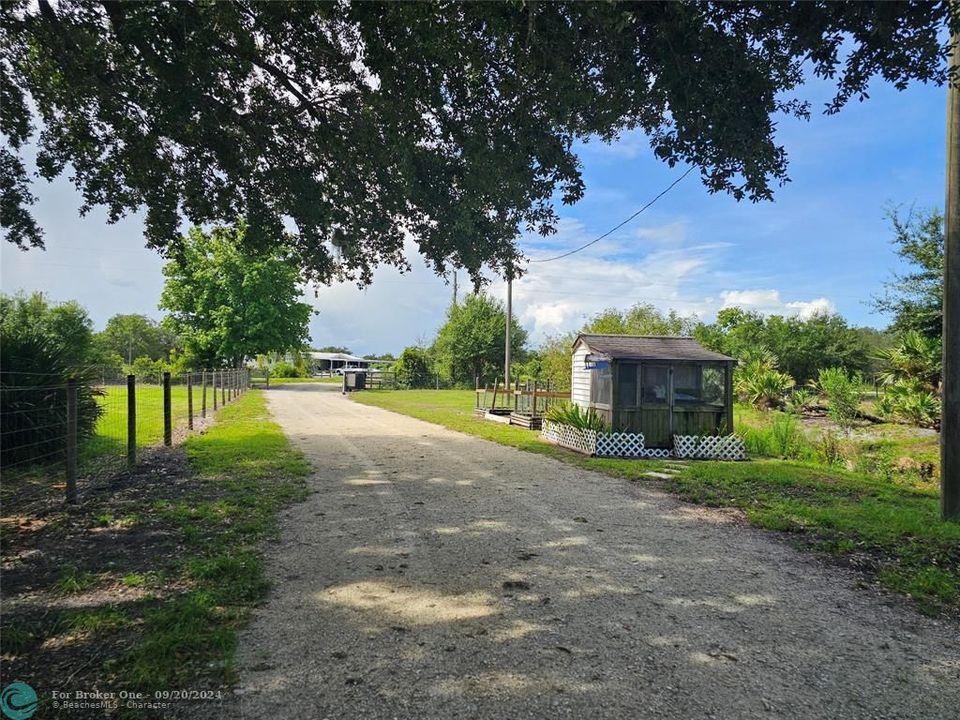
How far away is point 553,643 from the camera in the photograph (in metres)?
3.26

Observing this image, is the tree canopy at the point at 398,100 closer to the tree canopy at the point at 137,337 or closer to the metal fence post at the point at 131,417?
the metal fence post at the point at 131,417

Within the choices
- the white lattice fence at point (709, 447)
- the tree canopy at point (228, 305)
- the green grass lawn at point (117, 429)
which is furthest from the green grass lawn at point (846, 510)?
the tree canopy at point (228, 305)

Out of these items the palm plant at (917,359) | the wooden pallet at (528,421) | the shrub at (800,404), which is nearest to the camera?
Result: the wooden pallet at (528,421)

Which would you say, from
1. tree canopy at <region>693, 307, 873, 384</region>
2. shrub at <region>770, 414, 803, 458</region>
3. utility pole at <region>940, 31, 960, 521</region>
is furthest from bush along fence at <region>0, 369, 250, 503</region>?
tree canopy at <region>693, 307, 873, 384</region>

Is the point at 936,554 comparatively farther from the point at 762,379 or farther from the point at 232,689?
the point at 762,379

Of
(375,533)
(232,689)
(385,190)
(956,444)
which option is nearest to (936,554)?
(956,444)

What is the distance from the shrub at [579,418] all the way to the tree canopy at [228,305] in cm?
3329

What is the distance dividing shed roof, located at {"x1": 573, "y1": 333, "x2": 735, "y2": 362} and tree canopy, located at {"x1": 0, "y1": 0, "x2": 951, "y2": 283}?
18.2ft

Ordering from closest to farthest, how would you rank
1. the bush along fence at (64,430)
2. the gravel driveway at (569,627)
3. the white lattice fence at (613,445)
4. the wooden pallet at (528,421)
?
the gravel driveway at (569,627)
the bush along fence at (64,430)
the white lattice fence at (613,445)
the wooden pallet at (528,421)

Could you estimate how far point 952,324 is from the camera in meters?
6.36

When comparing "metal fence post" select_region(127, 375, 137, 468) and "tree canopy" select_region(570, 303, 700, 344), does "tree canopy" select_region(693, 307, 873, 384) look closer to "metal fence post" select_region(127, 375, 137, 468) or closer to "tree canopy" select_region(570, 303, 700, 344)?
"tree canopy" select_region(570, 303, 700, 344)

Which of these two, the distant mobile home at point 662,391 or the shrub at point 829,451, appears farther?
the distant mobile home at point 662,391

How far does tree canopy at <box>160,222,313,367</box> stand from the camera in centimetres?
4281

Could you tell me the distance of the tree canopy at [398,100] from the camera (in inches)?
181
